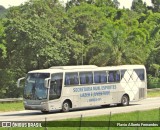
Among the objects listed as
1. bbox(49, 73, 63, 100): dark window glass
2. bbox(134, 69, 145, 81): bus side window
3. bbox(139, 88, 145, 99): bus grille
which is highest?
bbox(134, 69, 145, 81): bus side window

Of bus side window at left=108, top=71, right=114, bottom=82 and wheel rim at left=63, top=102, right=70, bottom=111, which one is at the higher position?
bus side window at left=108, top=71, right=114, bottom=82

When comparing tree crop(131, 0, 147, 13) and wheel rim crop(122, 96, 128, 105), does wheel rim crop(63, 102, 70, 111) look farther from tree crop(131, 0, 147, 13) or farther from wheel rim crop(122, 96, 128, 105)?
tree crop(131, 0, 147, 13)

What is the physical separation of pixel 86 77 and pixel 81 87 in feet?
2.46

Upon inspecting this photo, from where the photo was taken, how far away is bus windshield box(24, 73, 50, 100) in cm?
2814

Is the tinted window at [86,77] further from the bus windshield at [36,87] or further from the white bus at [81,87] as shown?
the bus windshield at [36,87]

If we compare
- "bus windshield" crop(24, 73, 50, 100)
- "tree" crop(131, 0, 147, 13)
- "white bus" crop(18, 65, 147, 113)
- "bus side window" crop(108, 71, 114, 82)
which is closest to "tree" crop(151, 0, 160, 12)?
"tree" crop(131, 0, 147, 13)

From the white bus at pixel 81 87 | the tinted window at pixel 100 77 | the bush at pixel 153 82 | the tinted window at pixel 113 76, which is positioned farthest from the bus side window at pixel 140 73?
the bush at pixel 153 82

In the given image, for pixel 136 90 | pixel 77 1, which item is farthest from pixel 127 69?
pixel 77 1

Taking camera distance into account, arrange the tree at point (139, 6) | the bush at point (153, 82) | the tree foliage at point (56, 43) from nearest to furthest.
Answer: the tree foliage at point (56, 43), the bush at point (153, 82), the tree at point (139, 6)

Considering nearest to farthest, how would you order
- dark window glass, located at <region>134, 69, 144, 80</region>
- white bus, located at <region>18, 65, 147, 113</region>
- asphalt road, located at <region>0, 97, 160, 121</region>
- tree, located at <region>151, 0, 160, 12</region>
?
asphalt road, located at <region>0, 97, 160, 121</region>, white bus, located at <region>18, 65, 147, 113</region>, dark window glass, located at <region>134, 69, 144, 80</region>, tree, located at <region>151, 0, 160, 12</region>

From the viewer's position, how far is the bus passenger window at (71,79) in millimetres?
29266

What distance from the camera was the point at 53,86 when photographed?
93.0ft

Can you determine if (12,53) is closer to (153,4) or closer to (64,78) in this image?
(64,78)

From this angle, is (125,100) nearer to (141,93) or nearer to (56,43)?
(141,93)
